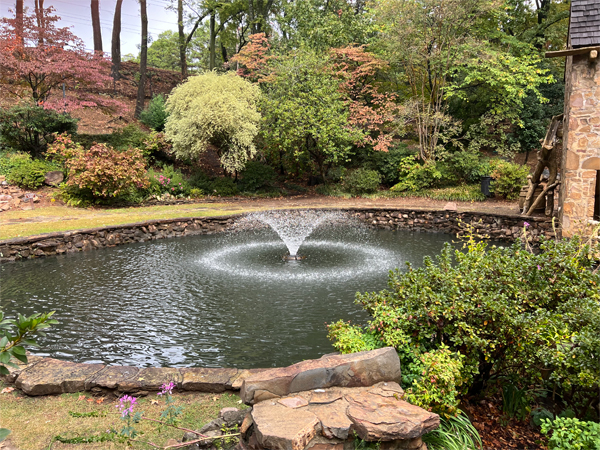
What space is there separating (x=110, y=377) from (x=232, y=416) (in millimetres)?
1432

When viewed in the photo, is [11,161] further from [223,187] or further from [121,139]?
[223,187]

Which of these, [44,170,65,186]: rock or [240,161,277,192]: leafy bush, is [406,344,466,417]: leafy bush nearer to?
[240,161,277,192]: leafy bush

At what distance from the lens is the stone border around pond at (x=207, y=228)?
30.8 ft

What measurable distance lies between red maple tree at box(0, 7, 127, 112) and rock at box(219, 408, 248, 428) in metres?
16.7

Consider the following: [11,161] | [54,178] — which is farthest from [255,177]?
[11,161]

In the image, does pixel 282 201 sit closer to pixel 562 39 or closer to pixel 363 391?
pixel 363 391

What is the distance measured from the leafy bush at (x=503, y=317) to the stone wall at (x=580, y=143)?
6.40 m

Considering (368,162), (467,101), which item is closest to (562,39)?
(467,101)

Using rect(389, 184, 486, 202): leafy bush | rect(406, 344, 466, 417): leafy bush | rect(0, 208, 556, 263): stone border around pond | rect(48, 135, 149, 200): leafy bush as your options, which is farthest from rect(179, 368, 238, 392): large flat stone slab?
rect(389, 184, 486, 202): leafy bush

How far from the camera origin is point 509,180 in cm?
1536

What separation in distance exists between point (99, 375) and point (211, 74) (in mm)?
15327

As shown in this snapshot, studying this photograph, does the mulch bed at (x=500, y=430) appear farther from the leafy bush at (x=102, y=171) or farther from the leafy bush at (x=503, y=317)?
the leafy bush at (x=102, y=171)

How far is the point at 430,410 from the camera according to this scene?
298 centimetres

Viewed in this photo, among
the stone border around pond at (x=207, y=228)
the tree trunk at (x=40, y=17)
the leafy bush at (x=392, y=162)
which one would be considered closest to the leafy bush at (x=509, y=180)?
the stone border around pond at (x=207, y=228)
